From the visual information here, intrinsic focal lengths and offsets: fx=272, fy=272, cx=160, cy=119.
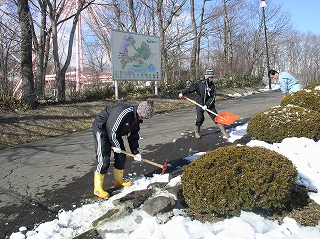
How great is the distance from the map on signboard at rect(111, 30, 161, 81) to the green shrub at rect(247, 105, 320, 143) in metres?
7.12

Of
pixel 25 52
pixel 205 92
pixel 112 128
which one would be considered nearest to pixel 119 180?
pixel 112 128

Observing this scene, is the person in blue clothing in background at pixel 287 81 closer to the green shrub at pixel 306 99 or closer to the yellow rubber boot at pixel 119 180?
the green shrub at pixel 306 99

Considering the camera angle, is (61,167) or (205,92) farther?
(205,92)

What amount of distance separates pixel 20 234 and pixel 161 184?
183 cm

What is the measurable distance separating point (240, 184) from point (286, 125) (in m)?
2.93

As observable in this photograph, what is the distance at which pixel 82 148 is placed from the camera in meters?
6.72

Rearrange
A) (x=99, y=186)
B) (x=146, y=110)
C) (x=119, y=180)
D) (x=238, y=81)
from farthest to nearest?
1. (x=238, y=81)
2. (x=119, y=180)
3. (x=99, y=186)
4. (x=146, y=110)

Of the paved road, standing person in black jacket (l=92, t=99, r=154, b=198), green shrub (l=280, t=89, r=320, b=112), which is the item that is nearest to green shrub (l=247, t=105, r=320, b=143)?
green shrub (l=280, t=89, r=320, b=112)

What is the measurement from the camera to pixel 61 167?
209 inches

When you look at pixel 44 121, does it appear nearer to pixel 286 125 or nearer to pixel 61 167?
pixel 61 167

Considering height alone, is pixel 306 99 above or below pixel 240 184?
above

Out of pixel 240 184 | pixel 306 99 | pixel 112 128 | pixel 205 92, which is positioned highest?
pixel 205 92

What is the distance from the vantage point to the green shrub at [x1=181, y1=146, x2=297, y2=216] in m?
2.71

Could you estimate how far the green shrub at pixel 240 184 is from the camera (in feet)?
8.91
